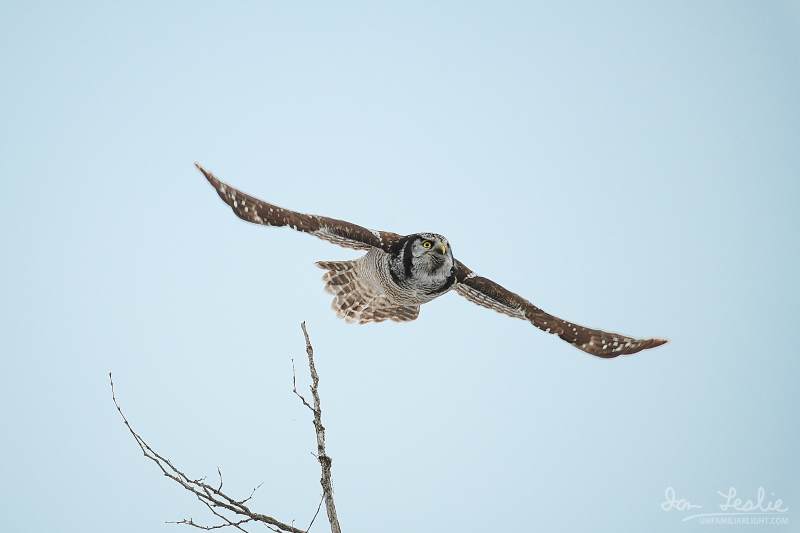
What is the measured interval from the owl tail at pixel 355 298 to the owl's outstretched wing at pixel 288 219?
7.57 feet

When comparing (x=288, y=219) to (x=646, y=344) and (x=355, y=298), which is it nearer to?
(x=355, y=298)

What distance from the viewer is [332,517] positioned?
424 cm

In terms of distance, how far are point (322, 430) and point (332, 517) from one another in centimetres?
62

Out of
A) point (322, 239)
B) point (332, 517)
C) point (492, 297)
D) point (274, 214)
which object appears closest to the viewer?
point (332, 517)

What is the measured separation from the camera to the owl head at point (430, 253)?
10625 millimetres

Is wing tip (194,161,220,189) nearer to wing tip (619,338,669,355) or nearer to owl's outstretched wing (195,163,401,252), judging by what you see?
owl's outstretched wing (195,163,401,252)

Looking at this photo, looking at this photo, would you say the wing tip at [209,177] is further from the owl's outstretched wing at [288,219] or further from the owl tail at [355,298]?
the owl tail at [355,298]

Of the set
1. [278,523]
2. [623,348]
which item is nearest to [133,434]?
[278,523]

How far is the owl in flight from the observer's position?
31.1 ft

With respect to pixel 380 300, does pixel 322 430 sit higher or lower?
lower

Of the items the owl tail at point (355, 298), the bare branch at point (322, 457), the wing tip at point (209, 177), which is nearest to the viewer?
the bare branch at point (322, 457)

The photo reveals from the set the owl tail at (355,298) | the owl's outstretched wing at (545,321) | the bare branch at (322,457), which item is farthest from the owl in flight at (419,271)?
the bare branch at (322,457)

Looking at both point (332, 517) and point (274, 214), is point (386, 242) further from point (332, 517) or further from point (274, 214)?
point (332, 517)

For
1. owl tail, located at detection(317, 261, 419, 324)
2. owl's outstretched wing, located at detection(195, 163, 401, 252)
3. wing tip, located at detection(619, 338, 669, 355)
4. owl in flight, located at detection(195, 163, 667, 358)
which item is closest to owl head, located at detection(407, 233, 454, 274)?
owl in flight, located at detection(195, 163, 667, 358)
